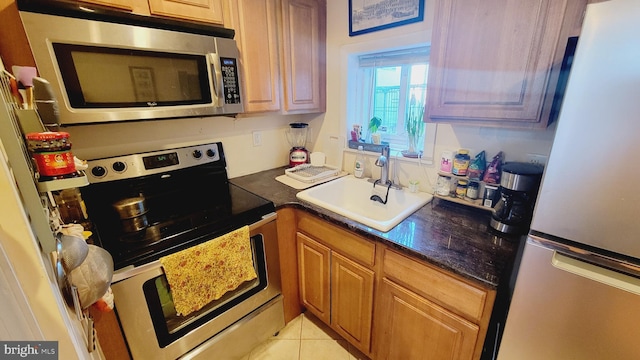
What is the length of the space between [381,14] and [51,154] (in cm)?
161

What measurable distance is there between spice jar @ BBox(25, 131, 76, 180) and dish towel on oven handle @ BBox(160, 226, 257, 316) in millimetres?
566

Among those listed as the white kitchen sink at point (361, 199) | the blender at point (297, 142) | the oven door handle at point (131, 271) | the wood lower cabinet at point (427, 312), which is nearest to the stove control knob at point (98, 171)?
the oven door handle at point (131, 271)

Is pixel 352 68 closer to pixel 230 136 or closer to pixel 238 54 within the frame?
pixel 238 54

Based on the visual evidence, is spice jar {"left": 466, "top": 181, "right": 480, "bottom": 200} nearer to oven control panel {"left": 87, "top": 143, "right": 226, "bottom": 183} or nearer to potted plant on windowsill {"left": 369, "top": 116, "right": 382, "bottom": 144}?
potted plant on windowsill {"left": 369, "top": 116, "right": 382, "bottom": 144}

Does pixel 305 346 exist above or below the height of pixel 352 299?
below

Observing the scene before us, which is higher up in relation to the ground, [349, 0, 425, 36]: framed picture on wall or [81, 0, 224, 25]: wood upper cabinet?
[349, 0, 425, 36]: framed picture on wall

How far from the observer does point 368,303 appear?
1.29 meters

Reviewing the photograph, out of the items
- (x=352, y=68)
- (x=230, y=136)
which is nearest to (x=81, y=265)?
(x=230, y=136)

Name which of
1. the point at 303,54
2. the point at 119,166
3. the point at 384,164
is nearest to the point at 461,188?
the point at 384,164

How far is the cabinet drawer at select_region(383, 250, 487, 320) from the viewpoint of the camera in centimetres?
92

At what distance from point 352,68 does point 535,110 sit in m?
1.16

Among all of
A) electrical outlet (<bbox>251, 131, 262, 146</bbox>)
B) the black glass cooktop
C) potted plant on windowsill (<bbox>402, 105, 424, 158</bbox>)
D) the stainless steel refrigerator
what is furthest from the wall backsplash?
the stainless steel refrigerator

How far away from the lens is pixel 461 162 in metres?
1.33

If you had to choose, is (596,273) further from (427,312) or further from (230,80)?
(230,80)
